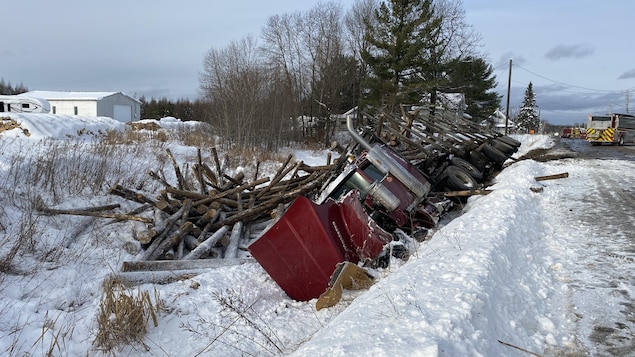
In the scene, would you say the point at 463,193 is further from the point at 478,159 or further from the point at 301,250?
the point at 301,250

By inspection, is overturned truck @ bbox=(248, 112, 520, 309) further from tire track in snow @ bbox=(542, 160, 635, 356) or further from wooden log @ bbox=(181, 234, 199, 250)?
wooden log @ bbox=(181, 234, 199, 250)

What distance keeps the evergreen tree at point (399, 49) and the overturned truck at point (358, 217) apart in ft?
65.8

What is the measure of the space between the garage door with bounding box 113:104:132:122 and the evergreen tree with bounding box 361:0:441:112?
123 ft

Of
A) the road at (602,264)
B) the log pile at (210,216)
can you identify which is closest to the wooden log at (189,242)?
the log pile at (210,216)

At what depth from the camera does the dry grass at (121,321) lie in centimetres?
453

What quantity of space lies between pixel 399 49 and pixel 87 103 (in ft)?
129

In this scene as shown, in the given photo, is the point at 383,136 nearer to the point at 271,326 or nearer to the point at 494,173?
the point at 494,173

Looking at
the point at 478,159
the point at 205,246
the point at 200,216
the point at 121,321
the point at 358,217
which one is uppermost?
the point at 478,159

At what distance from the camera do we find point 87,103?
170 ft

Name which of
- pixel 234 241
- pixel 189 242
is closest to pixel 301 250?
pixel 234 241

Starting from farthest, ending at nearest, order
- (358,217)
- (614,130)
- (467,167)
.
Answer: (614,130)
(467,167)
(358,217)

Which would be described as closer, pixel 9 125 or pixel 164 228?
pixel 164 228

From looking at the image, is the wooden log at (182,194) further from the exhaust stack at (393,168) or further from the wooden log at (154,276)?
the exhaust stack at (393,168)

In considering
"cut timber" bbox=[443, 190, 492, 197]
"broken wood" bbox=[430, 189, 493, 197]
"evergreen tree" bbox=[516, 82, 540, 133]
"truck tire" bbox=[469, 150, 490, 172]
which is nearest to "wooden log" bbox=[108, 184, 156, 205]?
"broken wood" bbox=[430, 189, 493, 197]
